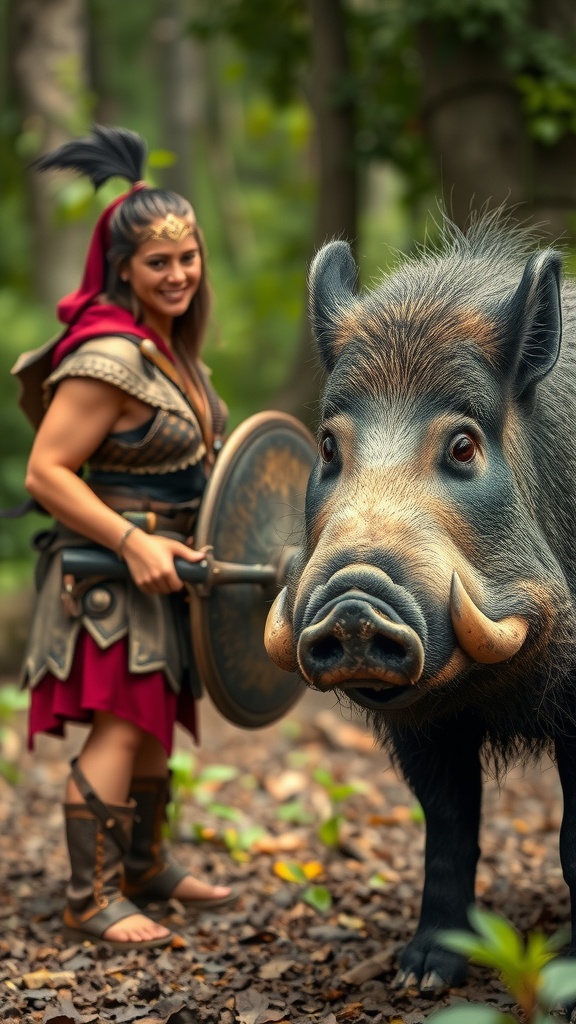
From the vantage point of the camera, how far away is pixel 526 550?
304 centimetres

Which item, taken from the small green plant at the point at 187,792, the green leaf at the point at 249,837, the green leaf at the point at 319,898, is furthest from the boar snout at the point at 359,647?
the green leaf at the point at 249,837

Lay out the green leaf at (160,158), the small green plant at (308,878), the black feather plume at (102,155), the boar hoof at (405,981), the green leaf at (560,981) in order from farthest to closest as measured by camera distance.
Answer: the green leaf at (160,158) → the small green plant at (308,878) → the black feather plume at (102,155) → the boar hoof at (405,981) → the green leaf at (560,981)

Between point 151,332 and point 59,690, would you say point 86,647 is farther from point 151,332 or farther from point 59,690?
point 151,332

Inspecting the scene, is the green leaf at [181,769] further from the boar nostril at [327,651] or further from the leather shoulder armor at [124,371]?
the boar nostril at [327,651]

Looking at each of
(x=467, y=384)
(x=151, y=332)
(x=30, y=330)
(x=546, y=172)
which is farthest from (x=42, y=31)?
(x=467, y=384)

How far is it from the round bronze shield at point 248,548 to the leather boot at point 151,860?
44 cm

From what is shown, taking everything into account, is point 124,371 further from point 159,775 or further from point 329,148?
point 329,148

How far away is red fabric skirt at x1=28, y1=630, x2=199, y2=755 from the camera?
391 centimetres

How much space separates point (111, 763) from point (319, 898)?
0.90m

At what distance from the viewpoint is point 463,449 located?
9.93ft

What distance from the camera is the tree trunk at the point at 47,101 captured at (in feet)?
30.7

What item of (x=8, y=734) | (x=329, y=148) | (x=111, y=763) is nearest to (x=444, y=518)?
(x=111, y=763)

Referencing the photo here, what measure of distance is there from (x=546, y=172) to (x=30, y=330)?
13.5ft

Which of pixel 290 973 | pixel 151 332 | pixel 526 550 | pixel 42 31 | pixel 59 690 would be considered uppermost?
pixel 42 31
